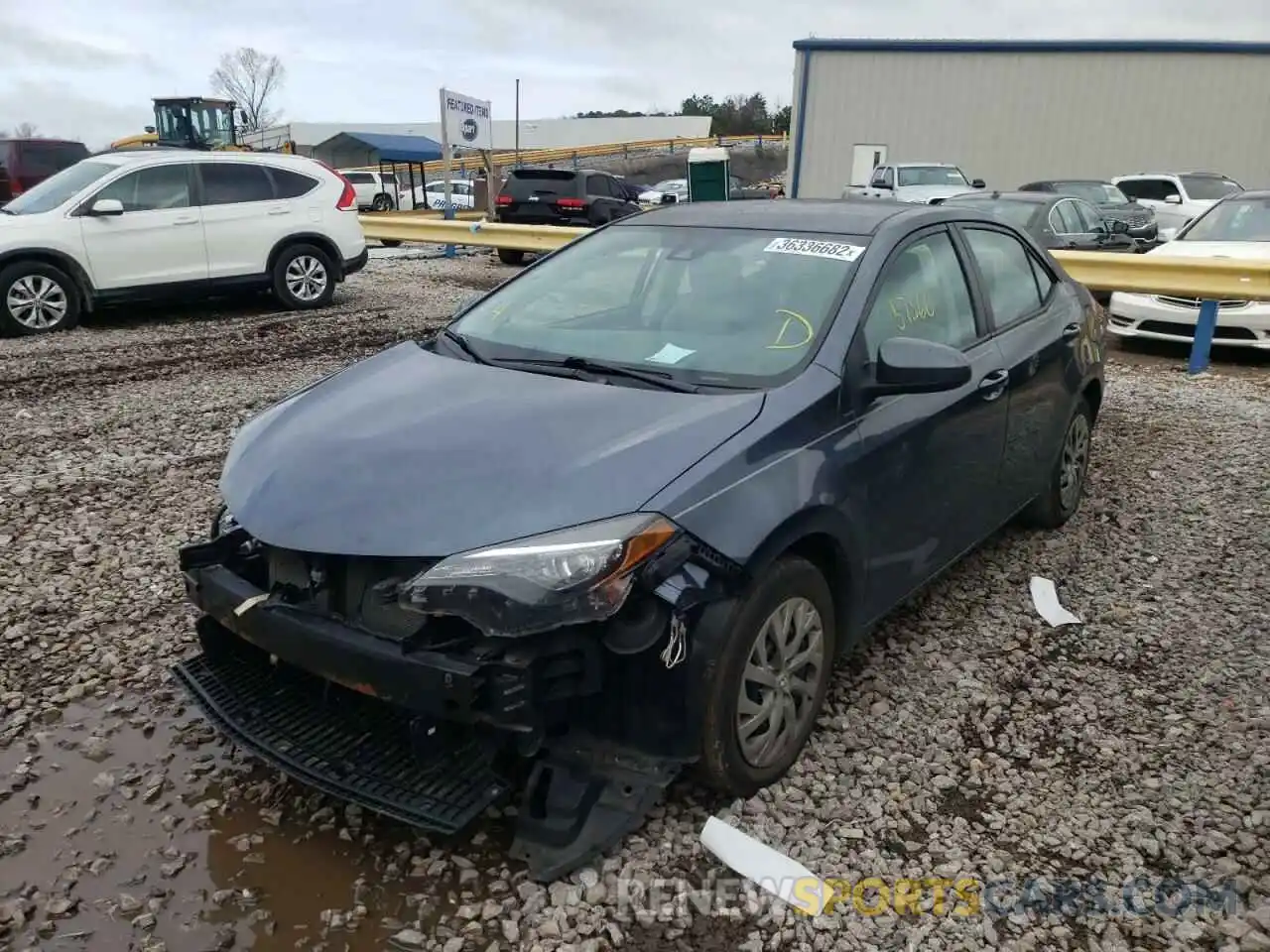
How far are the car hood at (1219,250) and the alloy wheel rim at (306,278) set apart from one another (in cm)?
842

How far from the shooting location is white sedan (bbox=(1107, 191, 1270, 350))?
343 inches

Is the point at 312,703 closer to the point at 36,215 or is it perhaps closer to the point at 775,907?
the point at 775,907

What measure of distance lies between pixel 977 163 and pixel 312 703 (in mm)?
31442

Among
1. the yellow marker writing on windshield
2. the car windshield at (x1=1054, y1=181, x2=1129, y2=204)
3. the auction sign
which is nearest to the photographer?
the yellow marker writing on windshield

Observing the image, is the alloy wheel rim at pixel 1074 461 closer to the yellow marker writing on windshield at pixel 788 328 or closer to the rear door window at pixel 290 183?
the yellow marker writing on windshield at pixel 788 328

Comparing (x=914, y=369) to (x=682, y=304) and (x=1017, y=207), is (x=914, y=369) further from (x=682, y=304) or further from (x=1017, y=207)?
(x=1017, y=207)

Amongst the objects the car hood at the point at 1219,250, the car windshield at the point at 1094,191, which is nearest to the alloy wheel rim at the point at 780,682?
the car hood at the point at 1219,250

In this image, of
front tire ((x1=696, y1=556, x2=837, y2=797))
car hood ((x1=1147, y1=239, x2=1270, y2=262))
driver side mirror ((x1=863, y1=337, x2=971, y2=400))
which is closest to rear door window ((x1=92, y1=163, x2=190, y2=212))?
driver side mirror ((x1=863, y1=337, x2=971, y2=400))

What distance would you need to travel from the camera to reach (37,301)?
927 cm

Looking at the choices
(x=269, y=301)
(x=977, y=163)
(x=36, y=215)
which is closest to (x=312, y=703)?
(x=36, y=215)

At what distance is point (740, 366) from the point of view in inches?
123

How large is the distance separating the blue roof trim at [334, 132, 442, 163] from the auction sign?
40.5ft

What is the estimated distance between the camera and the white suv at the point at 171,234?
30.2 feet

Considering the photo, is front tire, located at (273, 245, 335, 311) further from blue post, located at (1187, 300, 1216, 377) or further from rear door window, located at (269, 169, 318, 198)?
blue post, located at (1187, 300, 1216, 377)
